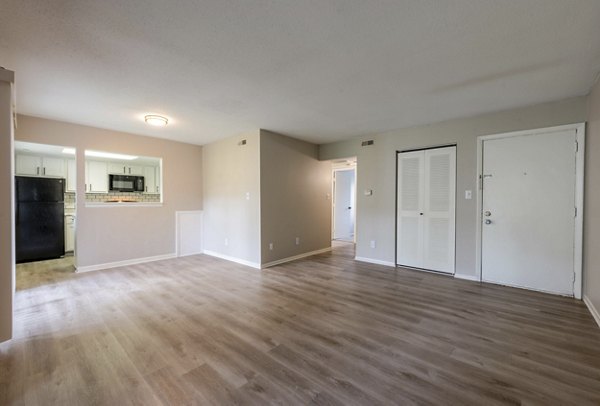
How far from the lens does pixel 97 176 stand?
640 cm

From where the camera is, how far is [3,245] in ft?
7.23

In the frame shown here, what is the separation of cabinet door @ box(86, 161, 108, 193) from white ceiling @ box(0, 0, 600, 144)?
286 cm

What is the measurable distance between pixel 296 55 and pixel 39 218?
20.3 feet

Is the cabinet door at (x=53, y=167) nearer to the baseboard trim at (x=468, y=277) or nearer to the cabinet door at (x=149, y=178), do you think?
the cabinet door at (x=149, y=178)

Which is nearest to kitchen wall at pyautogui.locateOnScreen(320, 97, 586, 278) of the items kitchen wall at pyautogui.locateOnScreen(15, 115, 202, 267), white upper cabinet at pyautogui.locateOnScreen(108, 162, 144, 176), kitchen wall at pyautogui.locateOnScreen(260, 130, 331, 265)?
kitchen wall at pyautogui.locateOnScreen(260, 130, 331, 265)

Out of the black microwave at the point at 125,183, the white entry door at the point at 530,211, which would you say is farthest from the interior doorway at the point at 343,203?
the black microwave at the point at 125,183

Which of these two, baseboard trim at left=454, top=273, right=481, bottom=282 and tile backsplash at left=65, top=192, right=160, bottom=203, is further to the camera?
tile backsplash at left=65, top=192, right=160, bottom=203

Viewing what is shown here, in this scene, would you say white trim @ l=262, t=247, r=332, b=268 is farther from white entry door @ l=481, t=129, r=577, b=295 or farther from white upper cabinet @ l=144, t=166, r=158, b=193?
white upper cabinet @ l=144, t=166, r=158, b=193

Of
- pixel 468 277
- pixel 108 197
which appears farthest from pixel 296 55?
pixel 108 197

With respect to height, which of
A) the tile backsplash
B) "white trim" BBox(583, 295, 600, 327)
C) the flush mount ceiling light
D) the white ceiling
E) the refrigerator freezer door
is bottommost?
"white trim" BBox(583, 295, 600, 327)

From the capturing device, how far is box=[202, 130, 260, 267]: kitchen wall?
484cm

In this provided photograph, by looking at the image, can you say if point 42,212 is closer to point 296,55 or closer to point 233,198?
point 233,198

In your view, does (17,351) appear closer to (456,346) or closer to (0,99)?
(0,99)

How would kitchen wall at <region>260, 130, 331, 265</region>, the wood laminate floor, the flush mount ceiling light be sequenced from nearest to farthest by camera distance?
the wood laminate floor, the flush mount ceiling light, kitchen wall at <region>260, 130, 331, 265</region>
